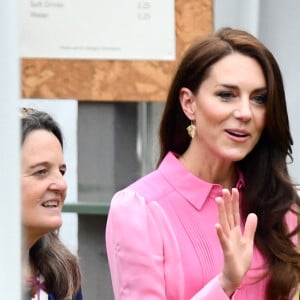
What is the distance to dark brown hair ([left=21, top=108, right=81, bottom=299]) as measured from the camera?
2812 millimetres

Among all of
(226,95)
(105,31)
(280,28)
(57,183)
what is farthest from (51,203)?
(280,28)

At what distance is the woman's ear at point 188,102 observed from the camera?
2.65 metres

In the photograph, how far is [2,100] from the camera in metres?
1.48

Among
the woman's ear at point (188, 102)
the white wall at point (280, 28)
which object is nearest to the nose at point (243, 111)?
the woman's ear at point (188, 102)

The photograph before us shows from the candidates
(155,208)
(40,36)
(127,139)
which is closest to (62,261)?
(155,208)

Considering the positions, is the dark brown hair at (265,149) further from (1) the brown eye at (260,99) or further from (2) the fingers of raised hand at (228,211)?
(2) the fingers of raised hand at (228,211)

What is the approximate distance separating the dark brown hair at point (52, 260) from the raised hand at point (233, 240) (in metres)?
0.62

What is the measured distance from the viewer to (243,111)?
2.56 metres

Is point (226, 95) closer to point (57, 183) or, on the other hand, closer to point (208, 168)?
point (208, 168)

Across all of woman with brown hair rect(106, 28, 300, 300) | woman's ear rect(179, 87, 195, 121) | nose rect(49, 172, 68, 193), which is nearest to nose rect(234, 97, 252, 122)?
woman with brown hair rect(106, 28, 300, 300)

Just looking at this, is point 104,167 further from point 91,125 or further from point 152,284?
point 152,284

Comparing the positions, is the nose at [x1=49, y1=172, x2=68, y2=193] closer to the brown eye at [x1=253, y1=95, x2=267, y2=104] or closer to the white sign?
the brown eye at [x1=253, y1=95, x2=267, y2=104]

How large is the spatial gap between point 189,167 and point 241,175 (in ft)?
0.52

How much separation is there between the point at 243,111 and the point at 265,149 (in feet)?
0.70
